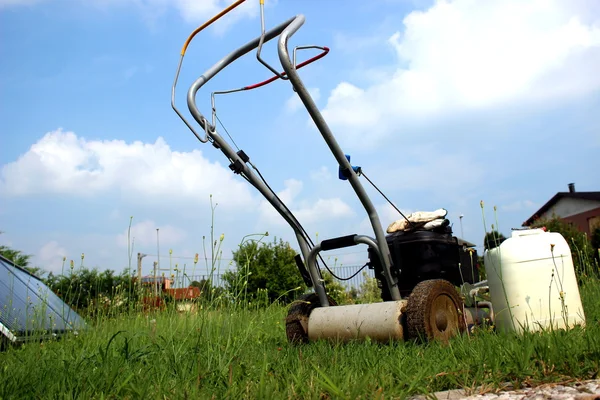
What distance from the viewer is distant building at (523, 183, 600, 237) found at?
30.7 metres

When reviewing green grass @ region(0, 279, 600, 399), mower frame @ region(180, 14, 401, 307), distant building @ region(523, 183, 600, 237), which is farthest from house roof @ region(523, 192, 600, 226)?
green grass @ region(0, 279, 600, 399)

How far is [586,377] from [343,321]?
170 centimetres

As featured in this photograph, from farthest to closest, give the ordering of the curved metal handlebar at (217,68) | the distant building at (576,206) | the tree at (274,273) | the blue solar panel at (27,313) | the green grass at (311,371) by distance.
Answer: the distant building at (576,206), the tree at (274,273), the blue solar panel at (27,313), the curved metal handlebar at (217,68), the green grass at (311,371)

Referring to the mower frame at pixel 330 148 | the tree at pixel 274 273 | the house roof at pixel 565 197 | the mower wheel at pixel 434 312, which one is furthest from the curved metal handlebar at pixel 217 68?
the house roof at pixel 565 197

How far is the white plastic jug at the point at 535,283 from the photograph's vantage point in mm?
3328

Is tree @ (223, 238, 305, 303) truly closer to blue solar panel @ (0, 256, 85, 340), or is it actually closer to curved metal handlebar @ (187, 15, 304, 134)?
blue solar panel @ (0, 256, 85, 340)

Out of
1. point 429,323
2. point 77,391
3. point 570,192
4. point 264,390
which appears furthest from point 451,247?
point 570,192

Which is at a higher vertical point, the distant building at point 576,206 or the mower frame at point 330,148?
the distant building at point 576,206

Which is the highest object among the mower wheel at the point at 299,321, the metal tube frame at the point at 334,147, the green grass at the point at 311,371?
the metal tube frame at the point at 334,147

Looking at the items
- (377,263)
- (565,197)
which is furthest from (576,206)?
(377,263)

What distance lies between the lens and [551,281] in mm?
3088

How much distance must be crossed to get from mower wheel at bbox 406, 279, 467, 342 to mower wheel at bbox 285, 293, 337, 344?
37.6 inches

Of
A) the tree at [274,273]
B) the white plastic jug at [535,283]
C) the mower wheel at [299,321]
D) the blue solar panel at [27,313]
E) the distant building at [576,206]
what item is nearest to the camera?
the white plastic jug at [535,283]

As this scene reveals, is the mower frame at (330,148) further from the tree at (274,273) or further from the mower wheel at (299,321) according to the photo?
the tree at (274,273)
